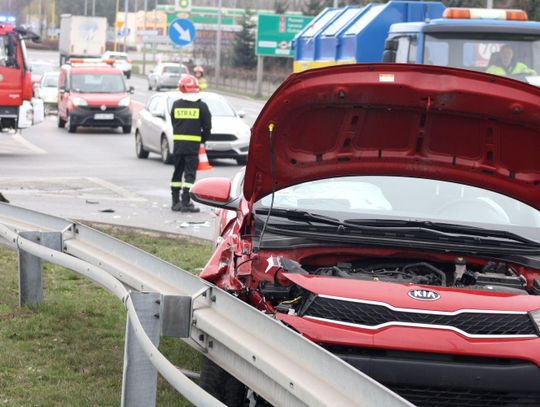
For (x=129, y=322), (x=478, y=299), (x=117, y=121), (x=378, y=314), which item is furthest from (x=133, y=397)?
(x=117, y=121)

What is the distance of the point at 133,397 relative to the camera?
530 centimetres

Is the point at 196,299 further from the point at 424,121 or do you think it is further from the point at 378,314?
the point at 424,121

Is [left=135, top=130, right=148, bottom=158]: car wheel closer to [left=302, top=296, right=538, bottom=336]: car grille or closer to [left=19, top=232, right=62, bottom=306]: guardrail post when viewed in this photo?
[left=19, top=232, right=62, bottom=306]: guardrail post

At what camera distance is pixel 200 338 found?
5.38m

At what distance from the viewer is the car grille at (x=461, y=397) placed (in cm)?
527

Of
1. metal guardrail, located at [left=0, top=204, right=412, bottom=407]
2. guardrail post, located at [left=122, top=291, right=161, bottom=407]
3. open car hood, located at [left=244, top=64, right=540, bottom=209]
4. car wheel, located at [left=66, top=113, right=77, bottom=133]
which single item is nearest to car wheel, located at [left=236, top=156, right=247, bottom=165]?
car wheel, located at [left=66, top=113, right=77, bottom=133]

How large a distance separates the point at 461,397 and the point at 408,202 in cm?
175

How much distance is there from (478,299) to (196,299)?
1.28m

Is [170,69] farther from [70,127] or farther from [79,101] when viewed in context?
[79,101]

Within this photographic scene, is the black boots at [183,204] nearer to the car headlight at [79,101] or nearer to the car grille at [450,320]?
the car grille at [450,320]

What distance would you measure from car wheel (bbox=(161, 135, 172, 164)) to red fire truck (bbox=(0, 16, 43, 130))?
151 inches

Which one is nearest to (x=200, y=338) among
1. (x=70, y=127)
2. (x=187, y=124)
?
(x=187, y=124)

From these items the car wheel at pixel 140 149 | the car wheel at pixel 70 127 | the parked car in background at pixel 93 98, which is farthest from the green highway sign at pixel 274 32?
the car wheel at pixel 140 149

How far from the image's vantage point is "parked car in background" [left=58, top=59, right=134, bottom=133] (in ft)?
109
